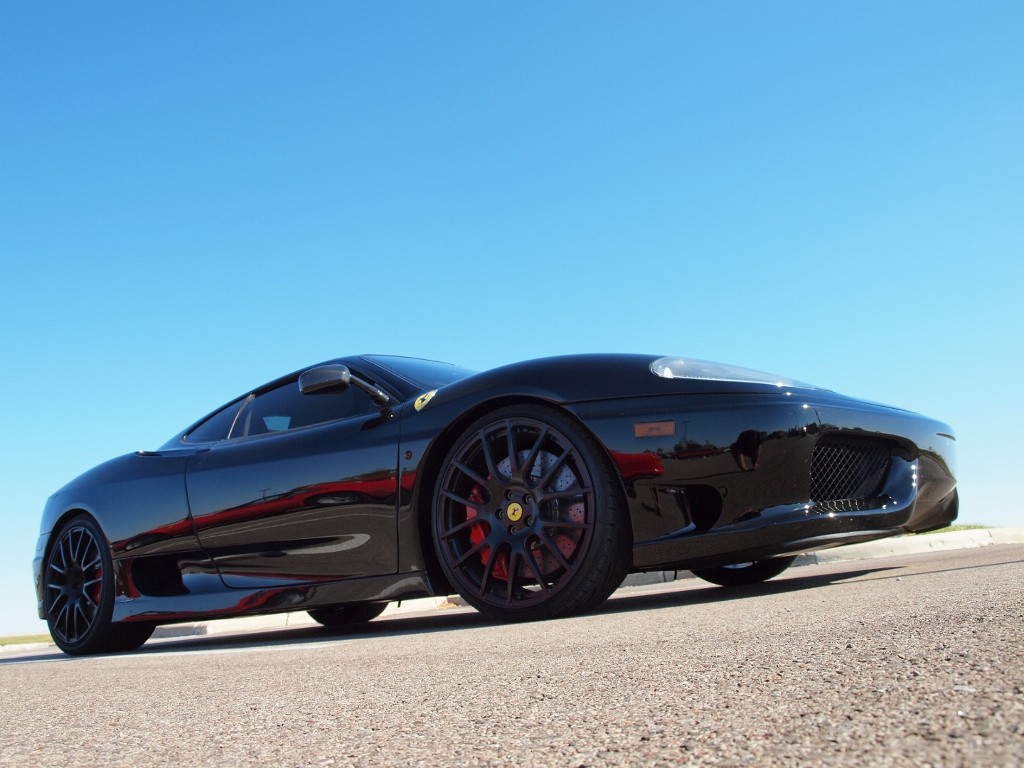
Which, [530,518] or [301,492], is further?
[301,492]

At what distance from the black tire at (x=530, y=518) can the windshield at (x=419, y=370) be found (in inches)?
30.5

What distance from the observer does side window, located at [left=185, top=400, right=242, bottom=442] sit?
489 centimetres

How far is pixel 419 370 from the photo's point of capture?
4.61m

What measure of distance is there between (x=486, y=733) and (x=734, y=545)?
1.98 m

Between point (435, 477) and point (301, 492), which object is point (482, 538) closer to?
point (435, 477)

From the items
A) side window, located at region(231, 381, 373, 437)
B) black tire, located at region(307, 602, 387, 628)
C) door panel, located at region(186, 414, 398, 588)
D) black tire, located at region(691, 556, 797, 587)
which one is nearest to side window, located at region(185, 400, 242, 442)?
side window, located at region(231, 381, 373, 437)

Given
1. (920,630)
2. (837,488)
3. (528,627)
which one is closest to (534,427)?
(528,627)

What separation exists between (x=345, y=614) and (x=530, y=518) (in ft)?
9.38

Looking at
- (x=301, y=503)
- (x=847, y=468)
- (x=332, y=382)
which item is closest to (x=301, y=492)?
(x=301, y=503)

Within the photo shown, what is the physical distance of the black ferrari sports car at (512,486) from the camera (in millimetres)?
3225

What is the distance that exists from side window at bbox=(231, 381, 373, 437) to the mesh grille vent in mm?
1960

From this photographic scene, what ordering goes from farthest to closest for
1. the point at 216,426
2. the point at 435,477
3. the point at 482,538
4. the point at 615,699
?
the point at 216,426 → the point at 435,477 → the point at 482,538 → the point at 615,699

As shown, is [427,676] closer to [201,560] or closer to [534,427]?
[534,427]

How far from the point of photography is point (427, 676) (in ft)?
6.80
